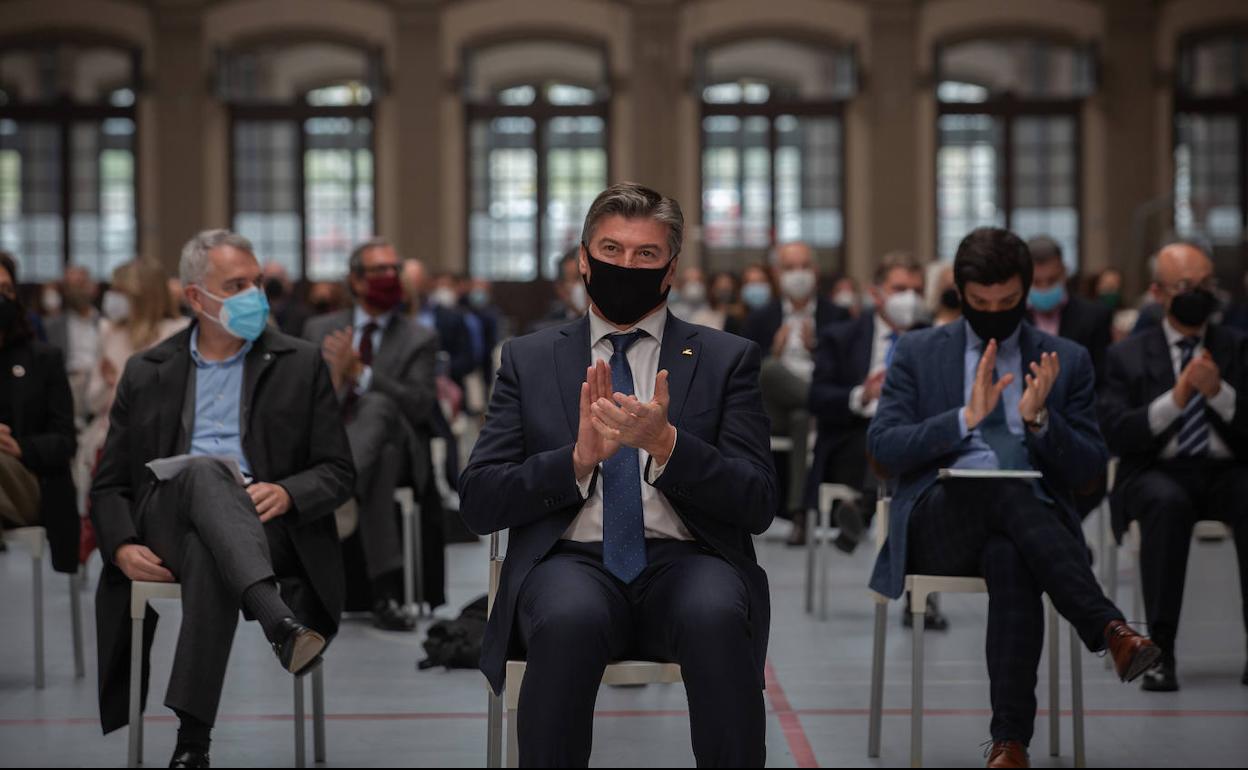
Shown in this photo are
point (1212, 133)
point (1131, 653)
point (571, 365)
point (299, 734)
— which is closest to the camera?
point (571, 365)

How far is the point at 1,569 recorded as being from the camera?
784 centimetres

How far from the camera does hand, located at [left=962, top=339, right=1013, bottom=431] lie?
13.3 feet

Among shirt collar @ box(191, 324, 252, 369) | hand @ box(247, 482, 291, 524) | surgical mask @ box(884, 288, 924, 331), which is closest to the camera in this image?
hand @ box(247, 482, 291, 524)

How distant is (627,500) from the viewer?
333 cm

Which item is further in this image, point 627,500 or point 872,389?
point 872,389

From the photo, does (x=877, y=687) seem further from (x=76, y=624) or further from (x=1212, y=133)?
(x=1212, y=133)

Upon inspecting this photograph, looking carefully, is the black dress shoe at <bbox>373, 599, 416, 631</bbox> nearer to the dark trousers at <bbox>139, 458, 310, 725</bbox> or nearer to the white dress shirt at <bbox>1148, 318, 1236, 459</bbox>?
the dark trousers at <bbox>139, 458, 310, 725</bbox>

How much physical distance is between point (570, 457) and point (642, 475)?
21 cm

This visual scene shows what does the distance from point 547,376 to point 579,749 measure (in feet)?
2.67

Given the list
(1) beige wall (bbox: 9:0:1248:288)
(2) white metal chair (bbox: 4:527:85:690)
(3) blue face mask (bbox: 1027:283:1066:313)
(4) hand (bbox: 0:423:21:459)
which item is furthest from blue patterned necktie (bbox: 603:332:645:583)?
(1) beige wall (bbox: 9:0:1248:288)

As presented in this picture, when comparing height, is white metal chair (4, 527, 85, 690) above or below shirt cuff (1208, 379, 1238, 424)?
below

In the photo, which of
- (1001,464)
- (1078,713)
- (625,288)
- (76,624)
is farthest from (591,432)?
(76,624)

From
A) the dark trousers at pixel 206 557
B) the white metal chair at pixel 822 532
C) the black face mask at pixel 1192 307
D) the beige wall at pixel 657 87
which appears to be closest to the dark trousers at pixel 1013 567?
the black face mask at pixel 1192 307

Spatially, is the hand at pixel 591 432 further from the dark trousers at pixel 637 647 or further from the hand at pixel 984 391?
the hand at pixel 984 391
